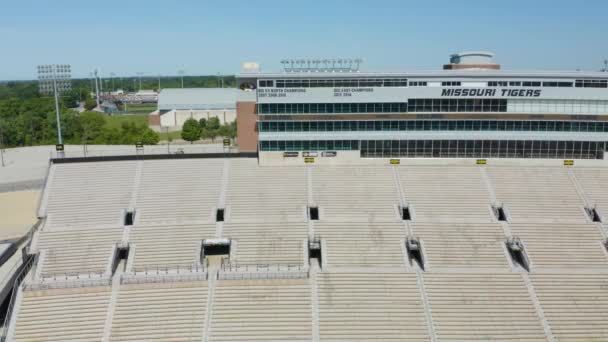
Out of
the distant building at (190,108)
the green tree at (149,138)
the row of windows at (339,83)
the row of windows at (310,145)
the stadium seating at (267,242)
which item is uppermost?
the distant building at (190,108)

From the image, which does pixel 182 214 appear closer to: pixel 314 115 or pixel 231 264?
pixel 231 264

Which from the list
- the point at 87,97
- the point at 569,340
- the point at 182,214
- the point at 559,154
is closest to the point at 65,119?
the point at 182,214

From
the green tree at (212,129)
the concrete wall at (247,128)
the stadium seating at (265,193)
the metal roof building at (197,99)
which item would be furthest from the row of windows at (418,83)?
the metal roof building at (197,99)

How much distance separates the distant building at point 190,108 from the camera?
367 feet

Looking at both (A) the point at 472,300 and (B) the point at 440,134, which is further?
(B) the point at 440,134

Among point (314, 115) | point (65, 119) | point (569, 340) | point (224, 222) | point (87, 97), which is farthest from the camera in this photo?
point (87, 97)

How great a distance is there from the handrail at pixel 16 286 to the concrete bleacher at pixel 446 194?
27078mm

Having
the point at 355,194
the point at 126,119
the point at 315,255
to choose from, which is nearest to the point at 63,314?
the point at 315,255

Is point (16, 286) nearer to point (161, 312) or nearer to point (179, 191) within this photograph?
point (161, 312)

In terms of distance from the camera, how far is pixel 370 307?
29.8 metres

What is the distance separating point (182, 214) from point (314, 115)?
1336 centimetres

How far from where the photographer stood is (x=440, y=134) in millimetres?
41094

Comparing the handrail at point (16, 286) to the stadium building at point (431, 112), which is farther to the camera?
the stadium building at point (431, 112)

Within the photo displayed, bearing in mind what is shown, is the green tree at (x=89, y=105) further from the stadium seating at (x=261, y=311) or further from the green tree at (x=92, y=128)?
the stadium seating at (x=261, y=311)
